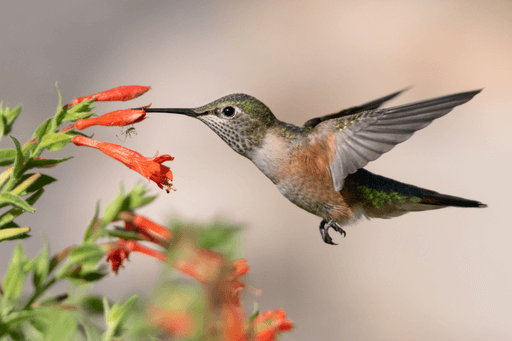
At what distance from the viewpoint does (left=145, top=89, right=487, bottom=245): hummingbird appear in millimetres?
1268

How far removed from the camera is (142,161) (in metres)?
1.06

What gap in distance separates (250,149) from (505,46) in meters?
4.65

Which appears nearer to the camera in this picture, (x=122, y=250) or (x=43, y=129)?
(x=43, y=129)

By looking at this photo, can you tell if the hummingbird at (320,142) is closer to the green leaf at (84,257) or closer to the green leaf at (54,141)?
the green leaf at (54,141)

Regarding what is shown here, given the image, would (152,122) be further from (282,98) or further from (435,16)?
(435,16)

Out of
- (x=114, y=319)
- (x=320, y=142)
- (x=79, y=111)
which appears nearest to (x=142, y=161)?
(x=79, y=111)

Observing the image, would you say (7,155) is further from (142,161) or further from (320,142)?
(320,142)

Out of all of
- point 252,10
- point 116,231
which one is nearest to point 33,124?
point 252,10

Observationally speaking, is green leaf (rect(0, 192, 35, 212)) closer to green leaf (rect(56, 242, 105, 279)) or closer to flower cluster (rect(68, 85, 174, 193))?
green leaf (rect(56, 242, 105, 279))

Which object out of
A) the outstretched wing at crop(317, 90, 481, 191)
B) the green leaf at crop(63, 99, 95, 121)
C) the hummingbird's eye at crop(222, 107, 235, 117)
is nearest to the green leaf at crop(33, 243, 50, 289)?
the green leaf at crop(63, 99, 95, 121)

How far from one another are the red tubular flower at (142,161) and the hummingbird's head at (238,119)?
9.5 inches

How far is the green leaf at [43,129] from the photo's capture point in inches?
34.3

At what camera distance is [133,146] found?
13.8 ft

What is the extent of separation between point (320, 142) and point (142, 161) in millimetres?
547
